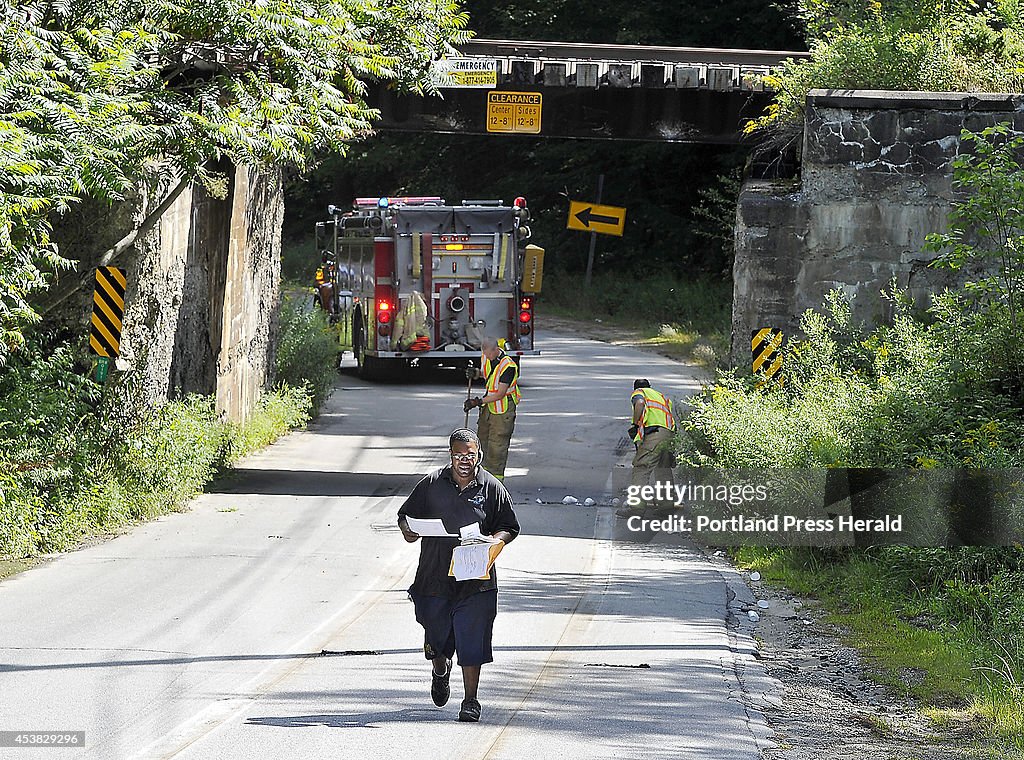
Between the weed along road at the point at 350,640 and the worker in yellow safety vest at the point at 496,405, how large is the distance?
62 centimetres

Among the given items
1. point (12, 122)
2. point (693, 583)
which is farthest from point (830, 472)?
point (12, 122)

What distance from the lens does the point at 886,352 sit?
13562mm

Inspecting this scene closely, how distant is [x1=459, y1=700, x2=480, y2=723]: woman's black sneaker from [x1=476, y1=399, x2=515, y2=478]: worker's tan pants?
765 cm

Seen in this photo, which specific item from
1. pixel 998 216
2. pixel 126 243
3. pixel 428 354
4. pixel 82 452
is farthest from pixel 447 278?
pixel 998 216

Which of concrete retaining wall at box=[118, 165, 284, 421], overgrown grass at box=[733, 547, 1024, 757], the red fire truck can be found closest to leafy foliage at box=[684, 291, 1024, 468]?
overgrown grass at box=[733, 547, 1024, 757]

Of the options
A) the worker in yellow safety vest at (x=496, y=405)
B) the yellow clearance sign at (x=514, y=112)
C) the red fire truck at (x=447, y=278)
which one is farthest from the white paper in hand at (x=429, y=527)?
the red fire truck at (x=447, y=278)

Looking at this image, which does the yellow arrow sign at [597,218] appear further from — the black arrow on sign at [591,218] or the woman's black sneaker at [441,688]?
the woman's black sneaker at [441,688]

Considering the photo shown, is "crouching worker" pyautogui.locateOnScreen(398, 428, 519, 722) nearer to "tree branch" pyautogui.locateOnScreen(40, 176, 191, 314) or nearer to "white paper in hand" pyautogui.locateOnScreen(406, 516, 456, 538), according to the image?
"white paper in hand" pyautogui.locateOnScreen(406, 516, 456, 538)

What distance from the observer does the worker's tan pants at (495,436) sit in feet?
48.1

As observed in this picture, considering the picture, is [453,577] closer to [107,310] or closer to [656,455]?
[107,310]

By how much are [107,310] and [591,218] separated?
30250mm

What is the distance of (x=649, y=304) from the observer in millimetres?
41688

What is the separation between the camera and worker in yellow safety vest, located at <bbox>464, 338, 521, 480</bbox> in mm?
14562

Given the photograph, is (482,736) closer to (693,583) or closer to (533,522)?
(693,583)
